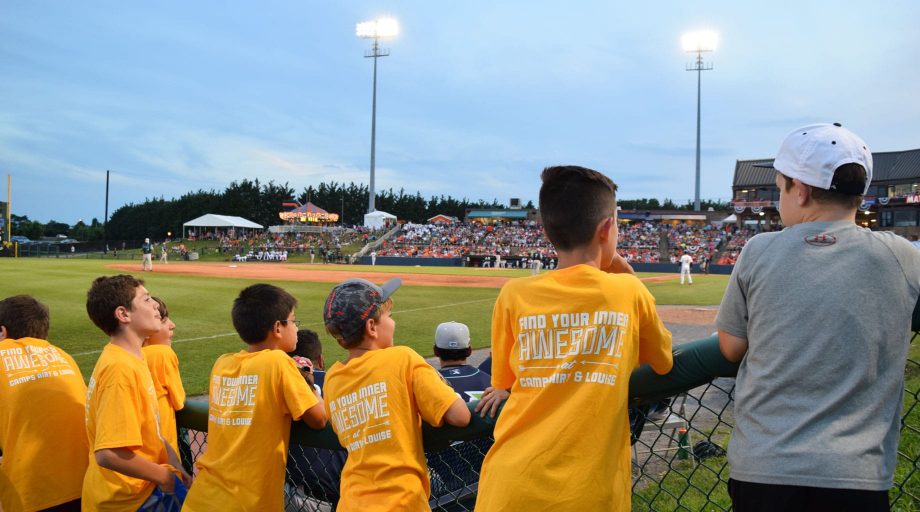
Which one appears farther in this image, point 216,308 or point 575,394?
point 216,308

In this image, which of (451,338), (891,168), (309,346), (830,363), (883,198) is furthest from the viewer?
(891,168)

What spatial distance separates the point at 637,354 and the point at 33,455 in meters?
2.92

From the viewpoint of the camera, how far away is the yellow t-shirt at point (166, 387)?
10.3 feet

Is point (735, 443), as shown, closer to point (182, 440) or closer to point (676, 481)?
point (182, 440)

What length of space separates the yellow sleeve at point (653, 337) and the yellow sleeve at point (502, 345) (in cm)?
41

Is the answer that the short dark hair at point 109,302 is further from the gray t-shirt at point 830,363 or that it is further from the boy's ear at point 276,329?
the gray t-shirt at point 830,363

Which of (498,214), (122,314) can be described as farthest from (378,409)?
(498,214)

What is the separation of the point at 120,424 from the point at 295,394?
770 mm

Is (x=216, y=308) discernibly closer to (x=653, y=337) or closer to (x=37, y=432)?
(x=37, y=432)

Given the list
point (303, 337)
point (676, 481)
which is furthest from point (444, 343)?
point (676, 481)

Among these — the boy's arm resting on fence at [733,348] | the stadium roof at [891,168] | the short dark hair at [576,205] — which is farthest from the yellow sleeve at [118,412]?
the stadium roof at [891,168]

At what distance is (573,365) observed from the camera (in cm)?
193

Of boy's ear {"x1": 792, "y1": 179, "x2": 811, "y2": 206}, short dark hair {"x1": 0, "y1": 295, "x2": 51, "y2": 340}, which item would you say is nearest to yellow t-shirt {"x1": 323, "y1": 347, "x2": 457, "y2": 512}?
boy's ear {"x1": 792, "y1": 179, "x2": 811, "y2": 206}

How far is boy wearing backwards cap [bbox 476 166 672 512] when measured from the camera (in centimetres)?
188
